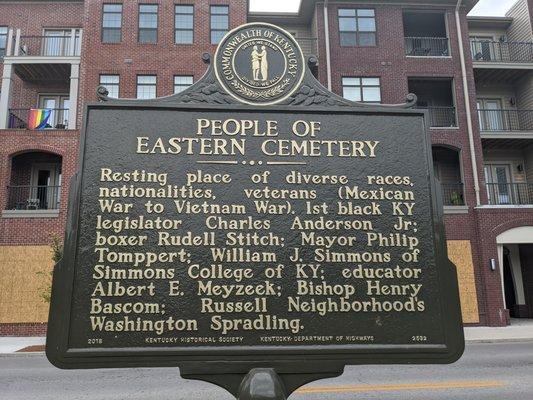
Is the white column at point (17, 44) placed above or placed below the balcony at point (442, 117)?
above

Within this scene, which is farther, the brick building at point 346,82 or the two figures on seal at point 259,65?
the brick building at point 346,82

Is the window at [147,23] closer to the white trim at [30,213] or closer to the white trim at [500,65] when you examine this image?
the white trim at [30,213]

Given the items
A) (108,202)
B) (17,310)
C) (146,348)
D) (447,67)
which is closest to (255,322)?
(146,348)

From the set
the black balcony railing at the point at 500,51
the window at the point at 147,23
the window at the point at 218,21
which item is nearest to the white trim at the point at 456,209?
the black balcony railing at the point at 500,51

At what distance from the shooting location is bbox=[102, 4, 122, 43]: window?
21.1 metres

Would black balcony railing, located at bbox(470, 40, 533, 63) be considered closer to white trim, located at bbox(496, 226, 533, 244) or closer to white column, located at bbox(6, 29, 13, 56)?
white trim, located at bbox(496, 226, 533, 244)

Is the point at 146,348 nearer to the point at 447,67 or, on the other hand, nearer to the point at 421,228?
the point at 421,228

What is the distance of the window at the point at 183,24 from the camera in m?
21.4

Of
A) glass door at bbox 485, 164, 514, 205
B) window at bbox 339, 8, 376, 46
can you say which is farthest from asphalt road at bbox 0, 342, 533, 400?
window at bbox 339, 8, 376, 46

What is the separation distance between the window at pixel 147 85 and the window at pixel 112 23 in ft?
6.93

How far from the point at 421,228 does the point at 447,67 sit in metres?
20.2

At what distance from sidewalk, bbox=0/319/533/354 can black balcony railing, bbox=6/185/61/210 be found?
5293mm

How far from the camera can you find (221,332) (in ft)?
10.8

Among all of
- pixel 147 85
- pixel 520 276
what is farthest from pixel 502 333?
pixel 147 85
